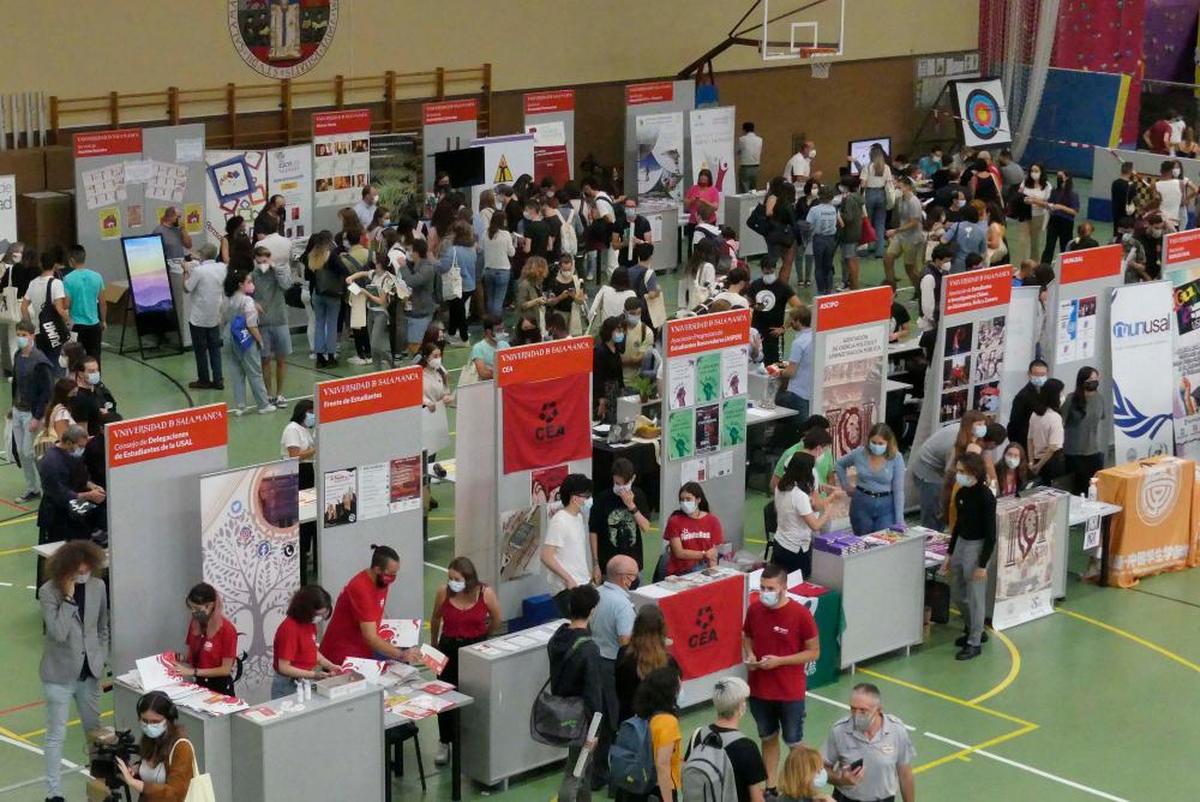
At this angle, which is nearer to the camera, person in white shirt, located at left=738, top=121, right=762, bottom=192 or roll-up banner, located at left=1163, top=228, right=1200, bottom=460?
roll-up banner, located at left=1163, top=228, right=1200, bottom=460

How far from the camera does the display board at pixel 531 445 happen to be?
12359 millimetres

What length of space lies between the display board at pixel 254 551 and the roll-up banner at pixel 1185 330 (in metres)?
8.32

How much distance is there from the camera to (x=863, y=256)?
26375mm

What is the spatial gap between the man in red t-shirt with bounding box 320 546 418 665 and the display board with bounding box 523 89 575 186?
1523 centimetres

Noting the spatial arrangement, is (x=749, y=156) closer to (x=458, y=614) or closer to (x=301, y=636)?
(x=458, y=614)

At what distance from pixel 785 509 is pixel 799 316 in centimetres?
355

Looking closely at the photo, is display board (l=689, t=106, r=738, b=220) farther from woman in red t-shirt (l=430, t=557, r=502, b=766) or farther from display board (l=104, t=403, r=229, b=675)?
display board (l=104, t=403, r=229, b=675)

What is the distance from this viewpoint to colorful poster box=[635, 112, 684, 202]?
26.2m

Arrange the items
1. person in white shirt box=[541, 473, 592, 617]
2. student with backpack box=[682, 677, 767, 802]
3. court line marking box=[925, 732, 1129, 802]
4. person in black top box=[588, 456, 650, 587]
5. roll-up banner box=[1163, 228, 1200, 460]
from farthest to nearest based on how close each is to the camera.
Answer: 1. roll-up banner box=[1163, 228, 1200, 460]
2. person in black top box=[588, 456, 650, 587]
3. person in white shirt box=[541, 473, 592, 617]
4. court line marking box=[925, 732, 1129, 802]
5. student with backpack box=[682, 677, 767, 802]

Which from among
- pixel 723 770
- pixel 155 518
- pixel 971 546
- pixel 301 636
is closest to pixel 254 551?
pixel 155 518

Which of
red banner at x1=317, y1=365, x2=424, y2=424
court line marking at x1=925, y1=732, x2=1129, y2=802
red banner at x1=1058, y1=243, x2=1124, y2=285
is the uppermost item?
red banner at x1=1058, y1=243, x2=1124, y2=285

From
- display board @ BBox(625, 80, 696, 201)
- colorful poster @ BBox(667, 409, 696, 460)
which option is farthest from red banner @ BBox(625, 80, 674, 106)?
colorful poster @ BBox(667, 409, 696, 460)

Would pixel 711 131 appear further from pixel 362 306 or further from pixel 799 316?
pixel 799 316

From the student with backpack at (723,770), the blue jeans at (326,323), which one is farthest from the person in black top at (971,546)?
the blue jeans at (326,323)
